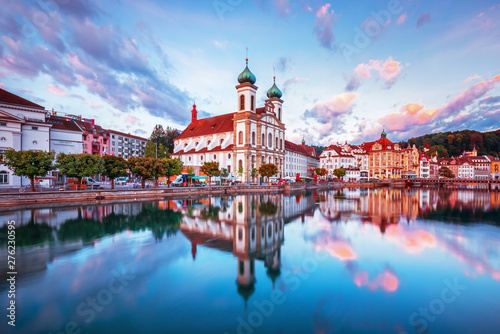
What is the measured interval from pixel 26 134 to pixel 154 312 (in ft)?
138

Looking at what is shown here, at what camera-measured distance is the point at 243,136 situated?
2130 inches

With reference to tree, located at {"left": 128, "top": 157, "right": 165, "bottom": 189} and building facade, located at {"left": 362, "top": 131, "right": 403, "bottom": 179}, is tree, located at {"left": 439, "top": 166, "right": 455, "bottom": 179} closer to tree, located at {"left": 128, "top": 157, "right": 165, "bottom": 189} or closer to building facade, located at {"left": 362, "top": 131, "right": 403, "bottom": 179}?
building facade, located at {"left": 362, "top": 131, "right": 403, "bottom": 179}

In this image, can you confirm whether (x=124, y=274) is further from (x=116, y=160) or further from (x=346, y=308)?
(x=116, y=160)

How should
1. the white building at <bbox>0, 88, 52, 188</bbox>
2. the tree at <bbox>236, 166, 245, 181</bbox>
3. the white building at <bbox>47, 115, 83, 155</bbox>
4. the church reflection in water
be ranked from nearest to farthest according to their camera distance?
the church reflection in water
the white building at <bbox>0, 88, 52, 188</bbox>
the white building at <bbox>47, 115, 83, 155</bbox>
the tree at <bbox>236, 166, 245, 181</bbox>

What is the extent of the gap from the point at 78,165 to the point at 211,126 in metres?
39.6

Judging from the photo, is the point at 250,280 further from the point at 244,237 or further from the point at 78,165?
A: the point at 78,165

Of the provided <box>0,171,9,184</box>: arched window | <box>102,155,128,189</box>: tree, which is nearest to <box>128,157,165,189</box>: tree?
<box>102,155,128,189</box>: tree

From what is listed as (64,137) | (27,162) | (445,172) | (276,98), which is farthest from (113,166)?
(445,172)

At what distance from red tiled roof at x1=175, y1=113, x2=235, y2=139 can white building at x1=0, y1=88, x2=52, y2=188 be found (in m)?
33.3

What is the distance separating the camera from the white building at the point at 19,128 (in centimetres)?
3225

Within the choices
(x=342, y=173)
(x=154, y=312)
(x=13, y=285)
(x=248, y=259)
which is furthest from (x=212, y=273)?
(x=342, y=173)

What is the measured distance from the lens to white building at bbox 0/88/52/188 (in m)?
32.3

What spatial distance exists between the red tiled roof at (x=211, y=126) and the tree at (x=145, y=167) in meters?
27.0

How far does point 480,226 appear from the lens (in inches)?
684
